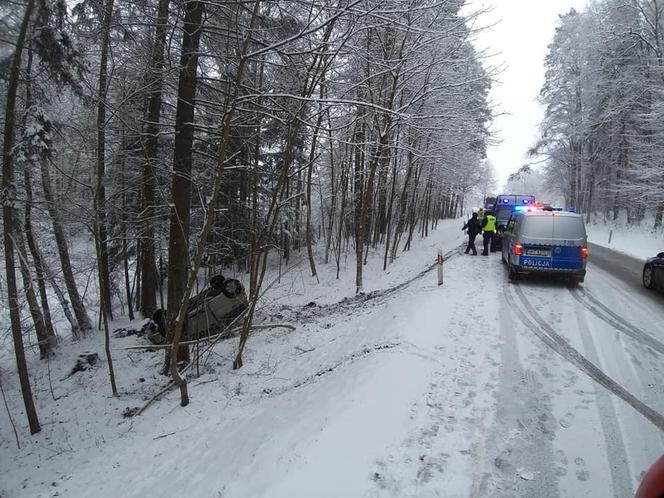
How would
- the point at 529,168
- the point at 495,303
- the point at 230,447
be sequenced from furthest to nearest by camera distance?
1. the point at 529,168
2. the point at 495,303
3. the point at 230,447

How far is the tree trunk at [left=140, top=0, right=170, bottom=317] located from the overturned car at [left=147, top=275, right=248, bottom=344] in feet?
6.17

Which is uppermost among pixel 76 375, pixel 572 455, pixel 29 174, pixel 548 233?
pixel 29 174

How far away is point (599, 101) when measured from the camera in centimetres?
2670

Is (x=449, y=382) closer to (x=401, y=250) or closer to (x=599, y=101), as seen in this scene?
(x=401, y=250)

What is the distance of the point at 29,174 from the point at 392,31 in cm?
1145

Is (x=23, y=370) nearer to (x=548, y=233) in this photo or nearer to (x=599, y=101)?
(x=548, y=233)

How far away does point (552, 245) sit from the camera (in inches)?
392

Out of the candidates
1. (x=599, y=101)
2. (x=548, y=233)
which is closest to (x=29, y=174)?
(x=548, y=233)

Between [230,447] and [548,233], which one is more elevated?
[548,233]

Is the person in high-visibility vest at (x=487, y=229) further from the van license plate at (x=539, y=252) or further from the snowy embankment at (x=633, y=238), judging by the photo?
the snowy embankment at (x=633, y=238)

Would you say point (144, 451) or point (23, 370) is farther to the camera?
point (23, 370)

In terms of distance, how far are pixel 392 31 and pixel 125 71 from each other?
26.3 ft

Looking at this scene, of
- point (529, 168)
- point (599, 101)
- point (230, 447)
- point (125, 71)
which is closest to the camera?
point (230, 447)

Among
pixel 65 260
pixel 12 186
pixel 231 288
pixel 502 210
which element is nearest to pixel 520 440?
pixel 231 288
